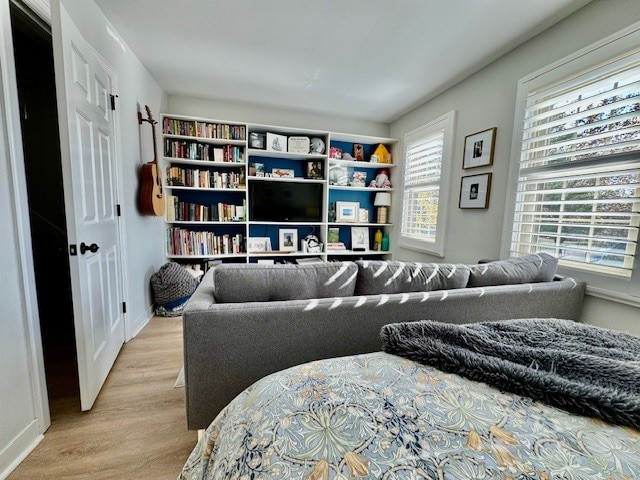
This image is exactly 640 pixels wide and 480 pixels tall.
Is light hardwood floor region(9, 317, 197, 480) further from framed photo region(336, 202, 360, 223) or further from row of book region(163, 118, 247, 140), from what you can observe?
framed photo region(336, 202, 360, 223)

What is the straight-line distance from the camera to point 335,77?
264 cm

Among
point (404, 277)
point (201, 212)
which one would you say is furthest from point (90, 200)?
point (404, 277)

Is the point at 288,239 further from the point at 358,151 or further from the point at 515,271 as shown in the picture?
the point at 515,271

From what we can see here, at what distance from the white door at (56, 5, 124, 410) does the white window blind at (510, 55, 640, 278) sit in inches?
115

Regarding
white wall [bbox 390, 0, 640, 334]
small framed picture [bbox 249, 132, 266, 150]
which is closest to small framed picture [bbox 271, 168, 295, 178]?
small framed picture [bbox 249, 132, 266, 150]

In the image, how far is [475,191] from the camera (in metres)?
2.50

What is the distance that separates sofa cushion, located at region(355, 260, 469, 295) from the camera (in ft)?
4.43

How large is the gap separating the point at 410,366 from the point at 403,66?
2.60 m

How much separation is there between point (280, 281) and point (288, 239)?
2494 mm

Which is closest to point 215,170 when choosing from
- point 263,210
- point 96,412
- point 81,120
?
point 263,210

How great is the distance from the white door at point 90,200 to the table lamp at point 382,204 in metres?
3.10

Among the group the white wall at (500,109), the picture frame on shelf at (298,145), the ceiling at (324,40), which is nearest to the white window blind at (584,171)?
the white wall at (500,109)

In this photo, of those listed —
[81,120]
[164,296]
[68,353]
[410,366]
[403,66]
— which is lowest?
[68,353]

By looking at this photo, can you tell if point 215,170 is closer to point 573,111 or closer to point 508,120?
point 508,120
